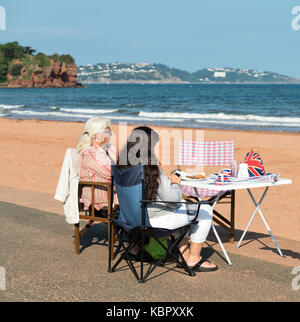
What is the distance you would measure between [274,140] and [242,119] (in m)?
12.4

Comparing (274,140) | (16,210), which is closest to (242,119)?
(274,140)

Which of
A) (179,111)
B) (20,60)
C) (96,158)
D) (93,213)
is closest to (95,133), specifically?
(96,158)

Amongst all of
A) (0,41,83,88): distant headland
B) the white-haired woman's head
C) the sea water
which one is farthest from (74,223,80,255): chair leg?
(0,41,83,88): distant headland

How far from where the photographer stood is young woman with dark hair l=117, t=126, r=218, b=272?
3.60m

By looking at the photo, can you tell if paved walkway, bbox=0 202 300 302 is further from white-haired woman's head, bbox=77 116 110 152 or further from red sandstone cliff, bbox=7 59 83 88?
red sandstone cliff, bbox=7 59 83 88

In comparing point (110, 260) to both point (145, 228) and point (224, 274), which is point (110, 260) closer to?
point (145, 228)

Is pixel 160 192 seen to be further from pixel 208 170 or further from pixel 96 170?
pixel 208 170

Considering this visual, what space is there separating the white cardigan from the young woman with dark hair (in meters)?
0.70

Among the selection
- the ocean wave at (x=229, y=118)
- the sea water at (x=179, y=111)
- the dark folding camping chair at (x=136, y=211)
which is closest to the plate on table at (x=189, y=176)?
the dark folding camping chair at (x=136, y=211)

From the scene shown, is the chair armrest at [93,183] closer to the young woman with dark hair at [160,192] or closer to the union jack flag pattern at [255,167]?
the young woman with dark hair at [160,192]

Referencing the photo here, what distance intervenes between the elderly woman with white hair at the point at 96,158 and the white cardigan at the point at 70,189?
0.22 feet

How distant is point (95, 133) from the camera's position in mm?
4363

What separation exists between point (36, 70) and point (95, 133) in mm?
130814

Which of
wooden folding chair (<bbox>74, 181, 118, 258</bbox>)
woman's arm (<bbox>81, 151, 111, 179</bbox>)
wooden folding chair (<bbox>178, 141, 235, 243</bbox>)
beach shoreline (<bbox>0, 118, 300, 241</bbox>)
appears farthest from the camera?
beach shoreline (<bbox>0, 118, 300, 241</bbox>)
